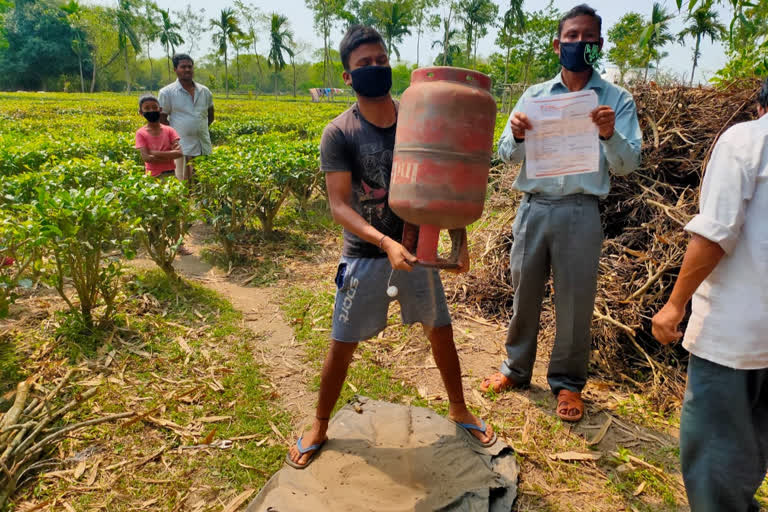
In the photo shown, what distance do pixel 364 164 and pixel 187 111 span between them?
17.0 feet

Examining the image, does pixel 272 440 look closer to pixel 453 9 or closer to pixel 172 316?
pixel 172 316

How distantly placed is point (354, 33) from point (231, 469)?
2.49 metres

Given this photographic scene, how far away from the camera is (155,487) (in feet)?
8.48

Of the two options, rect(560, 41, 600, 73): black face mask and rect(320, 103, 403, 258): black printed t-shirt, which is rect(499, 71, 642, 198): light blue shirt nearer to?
rect(560, 41, 600, 73): black face mask

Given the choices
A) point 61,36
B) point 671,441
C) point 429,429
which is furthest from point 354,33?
point 61,36

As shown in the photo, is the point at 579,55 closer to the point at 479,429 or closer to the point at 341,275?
the point at 341,275

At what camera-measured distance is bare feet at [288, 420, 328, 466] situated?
8.70 ft

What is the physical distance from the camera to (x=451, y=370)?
2.78 meters

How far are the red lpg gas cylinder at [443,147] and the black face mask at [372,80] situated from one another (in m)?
0.28

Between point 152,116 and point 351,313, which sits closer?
point 351,313

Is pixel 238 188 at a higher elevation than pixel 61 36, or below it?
below

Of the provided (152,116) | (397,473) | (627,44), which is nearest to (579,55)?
(397,473)

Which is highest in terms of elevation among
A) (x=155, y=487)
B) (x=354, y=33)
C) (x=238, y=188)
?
(x=354, y=33)

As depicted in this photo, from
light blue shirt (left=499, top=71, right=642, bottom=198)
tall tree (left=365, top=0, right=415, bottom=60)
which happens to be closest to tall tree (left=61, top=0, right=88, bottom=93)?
tall tree (left=365, top=0, right=415, bottom=60)
